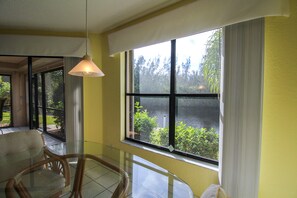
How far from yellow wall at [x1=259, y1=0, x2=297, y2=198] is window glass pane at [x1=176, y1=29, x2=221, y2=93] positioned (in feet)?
1.58

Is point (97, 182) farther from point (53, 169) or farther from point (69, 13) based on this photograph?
point (69, 13)

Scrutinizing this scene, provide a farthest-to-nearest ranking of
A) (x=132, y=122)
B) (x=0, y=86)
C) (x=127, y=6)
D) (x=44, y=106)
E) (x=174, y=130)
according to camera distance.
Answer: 1. (x=0, y=86)
2. (x=44, y=106)
3. (x=132, y=122)
4. (x=174, y=130)
5. (x=127, y=6)

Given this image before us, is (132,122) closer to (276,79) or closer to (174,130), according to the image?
(174,130)

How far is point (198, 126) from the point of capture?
6.64 feet

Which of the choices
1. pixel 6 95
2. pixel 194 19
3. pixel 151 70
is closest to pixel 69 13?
pixel 151 70

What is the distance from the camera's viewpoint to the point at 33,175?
177cm

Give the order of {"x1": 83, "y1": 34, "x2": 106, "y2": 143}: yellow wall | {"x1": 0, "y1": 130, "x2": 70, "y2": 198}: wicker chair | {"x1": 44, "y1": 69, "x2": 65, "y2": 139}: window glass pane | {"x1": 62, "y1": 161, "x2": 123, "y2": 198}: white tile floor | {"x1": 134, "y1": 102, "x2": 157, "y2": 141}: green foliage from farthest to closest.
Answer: {"x1": 44, "y1": 69, "x2": 65, "y2": 139}: window glass pane
{"x1": 83, "y1": 34, "x2": 106, "y2": 143}: yellow wall
{"x1": 134, "y1": 102, "x2": 157, "y2": 141}: green foliage
{"x1": 62, "y1": 161, "x2": 123, "y2": 198}: white tile floor
{"x1": 0, "y1": 130, "x2": 70, "y2": 198}: wicker chair

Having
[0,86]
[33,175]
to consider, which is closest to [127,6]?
[33,175]

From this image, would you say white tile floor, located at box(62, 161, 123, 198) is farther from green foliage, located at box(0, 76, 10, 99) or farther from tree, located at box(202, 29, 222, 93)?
green foliage, located at box(0, 76, 10, 99)

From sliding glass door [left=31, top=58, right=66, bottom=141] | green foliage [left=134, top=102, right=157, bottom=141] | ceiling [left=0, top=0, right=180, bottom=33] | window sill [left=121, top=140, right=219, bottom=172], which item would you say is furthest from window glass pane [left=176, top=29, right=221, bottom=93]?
sliding glass door [left=31, top=58, right=66, bottom=141]

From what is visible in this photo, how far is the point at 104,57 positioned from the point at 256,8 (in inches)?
92.5

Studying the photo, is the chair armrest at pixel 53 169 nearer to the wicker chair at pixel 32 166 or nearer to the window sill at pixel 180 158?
the wicker chair at pixel 32 166

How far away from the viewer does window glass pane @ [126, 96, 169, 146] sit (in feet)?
7.76

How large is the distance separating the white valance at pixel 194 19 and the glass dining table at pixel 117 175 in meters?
1.57
